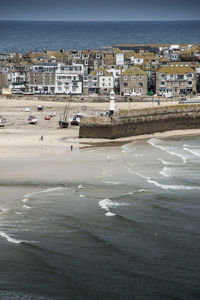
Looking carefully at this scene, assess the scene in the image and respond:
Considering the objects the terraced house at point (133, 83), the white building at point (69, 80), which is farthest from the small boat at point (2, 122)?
the white building at point (69, 80)

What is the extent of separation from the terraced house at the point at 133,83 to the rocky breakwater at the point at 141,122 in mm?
24269

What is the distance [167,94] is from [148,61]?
65.3 feet

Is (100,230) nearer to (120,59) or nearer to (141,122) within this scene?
(141,122)

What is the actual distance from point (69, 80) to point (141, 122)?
34013 mm

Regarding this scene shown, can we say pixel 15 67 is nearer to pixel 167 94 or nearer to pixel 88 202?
pixel 167 94

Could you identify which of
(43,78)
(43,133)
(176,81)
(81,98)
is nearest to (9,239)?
(43,133)

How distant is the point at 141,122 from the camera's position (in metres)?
55.5

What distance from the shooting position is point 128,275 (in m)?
21.3

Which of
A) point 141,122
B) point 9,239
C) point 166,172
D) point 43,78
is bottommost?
point 9,239

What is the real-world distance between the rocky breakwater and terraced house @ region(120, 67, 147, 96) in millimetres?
24269

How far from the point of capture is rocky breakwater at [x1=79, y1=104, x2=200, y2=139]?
52562 millimetres

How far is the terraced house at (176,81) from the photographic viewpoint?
277 feet

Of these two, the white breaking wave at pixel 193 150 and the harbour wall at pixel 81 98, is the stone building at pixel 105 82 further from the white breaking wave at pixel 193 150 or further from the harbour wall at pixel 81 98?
the white breaking wave at pixel 193 150

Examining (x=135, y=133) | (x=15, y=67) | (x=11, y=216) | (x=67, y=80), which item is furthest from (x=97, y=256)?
(x=15, y=67)
